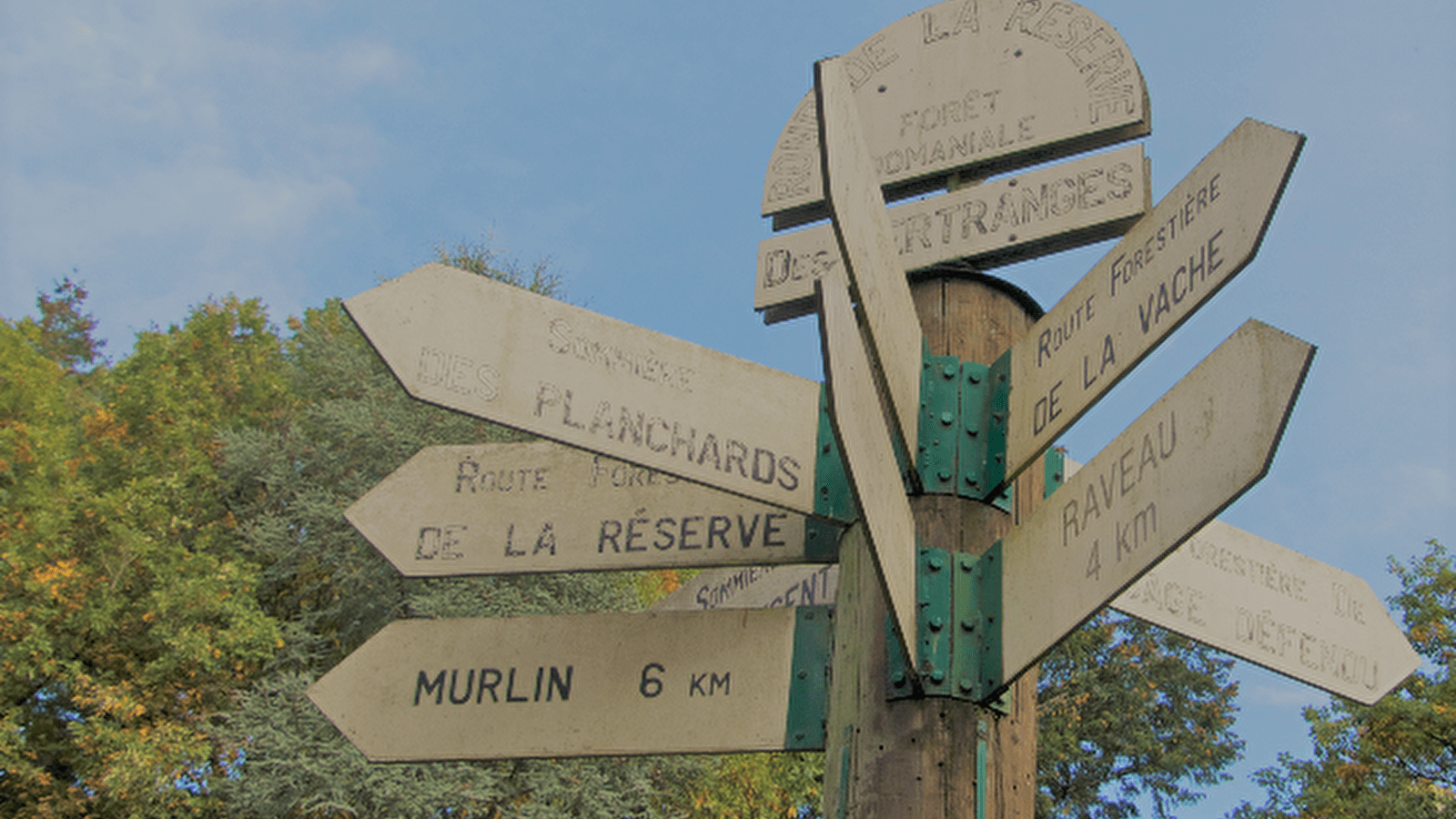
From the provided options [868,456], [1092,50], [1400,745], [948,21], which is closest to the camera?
[868,456]

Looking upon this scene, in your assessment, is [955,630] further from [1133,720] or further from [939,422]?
[1133,720]

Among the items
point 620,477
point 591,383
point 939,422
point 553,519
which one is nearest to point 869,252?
point 939,422

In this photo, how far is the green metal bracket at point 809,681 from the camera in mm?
2600

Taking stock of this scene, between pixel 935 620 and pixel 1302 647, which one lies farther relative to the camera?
pixel 1302 647

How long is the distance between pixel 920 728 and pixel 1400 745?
508 inches

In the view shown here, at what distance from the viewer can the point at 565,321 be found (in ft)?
8.52

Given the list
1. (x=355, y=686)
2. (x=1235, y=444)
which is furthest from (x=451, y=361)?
(x=1235, y=444)

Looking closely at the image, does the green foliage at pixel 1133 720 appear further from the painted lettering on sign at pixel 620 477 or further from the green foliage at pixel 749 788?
the painted lettering on sign at pixel 620 477

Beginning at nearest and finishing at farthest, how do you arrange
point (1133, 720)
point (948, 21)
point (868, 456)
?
point (868, 456), point (948, 21), point (1133, 720)

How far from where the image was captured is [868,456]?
Result: 2061 mm

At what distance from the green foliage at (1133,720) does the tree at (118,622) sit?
12.6m

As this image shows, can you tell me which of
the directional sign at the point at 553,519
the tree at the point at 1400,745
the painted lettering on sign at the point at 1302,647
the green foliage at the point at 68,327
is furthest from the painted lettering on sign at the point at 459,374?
the green foliage at the point at 68,327

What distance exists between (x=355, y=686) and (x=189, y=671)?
44.5 ft

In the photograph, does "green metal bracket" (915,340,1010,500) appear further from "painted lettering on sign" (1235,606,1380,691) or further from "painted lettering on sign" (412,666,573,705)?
"painted lettering on sign" (412,666,573,705)
